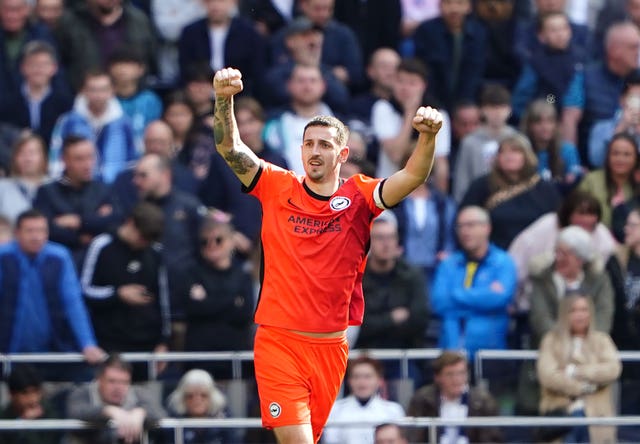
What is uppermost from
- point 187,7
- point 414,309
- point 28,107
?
point 187,7

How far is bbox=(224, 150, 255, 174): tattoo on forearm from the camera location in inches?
424

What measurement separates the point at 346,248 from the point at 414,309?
4249 millimetres

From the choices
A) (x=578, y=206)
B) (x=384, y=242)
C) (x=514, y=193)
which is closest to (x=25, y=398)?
(x=384, y=242)

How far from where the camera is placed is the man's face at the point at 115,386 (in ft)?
45.8

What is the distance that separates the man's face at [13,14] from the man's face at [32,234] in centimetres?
352

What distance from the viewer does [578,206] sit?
15.2 metres

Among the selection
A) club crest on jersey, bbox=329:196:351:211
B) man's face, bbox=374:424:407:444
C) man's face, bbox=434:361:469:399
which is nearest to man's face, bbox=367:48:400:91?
man's face, bbox=434:361:469:399

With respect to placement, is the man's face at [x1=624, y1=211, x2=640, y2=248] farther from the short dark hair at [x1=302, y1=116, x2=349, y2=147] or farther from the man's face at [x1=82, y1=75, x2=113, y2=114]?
the short dark hair at [x1=302, y1=116, x2=349, y2=147]

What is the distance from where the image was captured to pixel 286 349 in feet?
35.0

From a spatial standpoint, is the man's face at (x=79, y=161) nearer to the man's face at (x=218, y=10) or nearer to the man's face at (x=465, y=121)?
the man's face at (x=218, y=10)

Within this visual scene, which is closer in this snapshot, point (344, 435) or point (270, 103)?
point (344, 435)

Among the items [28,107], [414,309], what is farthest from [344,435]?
[28,107]

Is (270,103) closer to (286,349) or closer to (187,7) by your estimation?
(187,7)

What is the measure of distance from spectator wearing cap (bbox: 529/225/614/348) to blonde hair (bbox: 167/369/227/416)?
2786 mm
